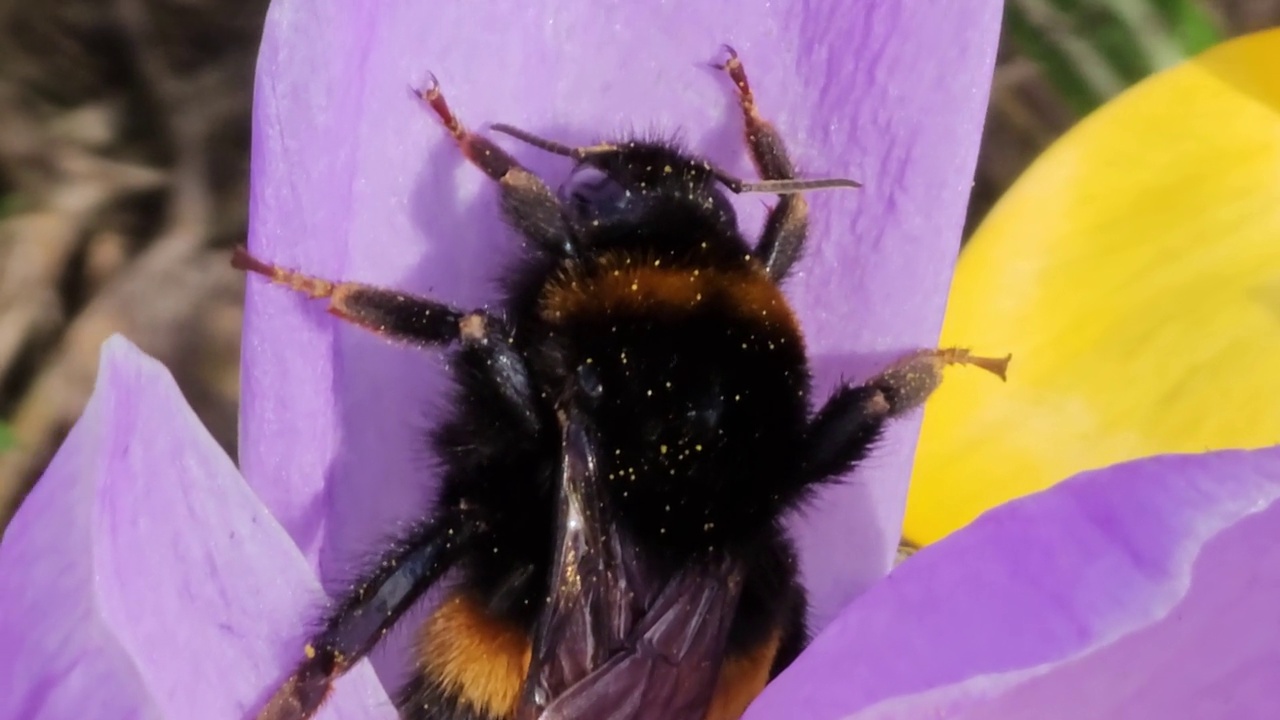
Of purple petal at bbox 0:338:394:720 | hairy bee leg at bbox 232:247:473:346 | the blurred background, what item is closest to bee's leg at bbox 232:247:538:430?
hairy bee leg at bbox 232:247:473:346

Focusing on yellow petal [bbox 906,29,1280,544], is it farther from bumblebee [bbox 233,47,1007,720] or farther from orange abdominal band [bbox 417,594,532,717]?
orange abdominal band [bbox 417,594,532,717]

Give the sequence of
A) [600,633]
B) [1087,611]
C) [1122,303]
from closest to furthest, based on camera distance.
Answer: [1087,611] < [600,633] < [1122,303]

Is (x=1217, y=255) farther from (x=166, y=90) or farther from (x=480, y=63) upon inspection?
(x=166, y=90)

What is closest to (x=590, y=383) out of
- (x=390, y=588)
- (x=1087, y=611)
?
(x=390, y=588)

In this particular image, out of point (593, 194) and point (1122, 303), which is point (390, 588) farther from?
point (1122, 303)

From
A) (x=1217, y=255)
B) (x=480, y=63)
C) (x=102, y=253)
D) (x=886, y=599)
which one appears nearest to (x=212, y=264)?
(x=102, y=253)

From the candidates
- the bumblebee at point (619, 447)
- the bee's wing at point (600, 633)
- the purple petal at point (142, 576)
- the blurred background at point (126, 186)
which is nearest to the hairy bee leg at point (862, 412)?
the bumblebee at point (619, 447)
